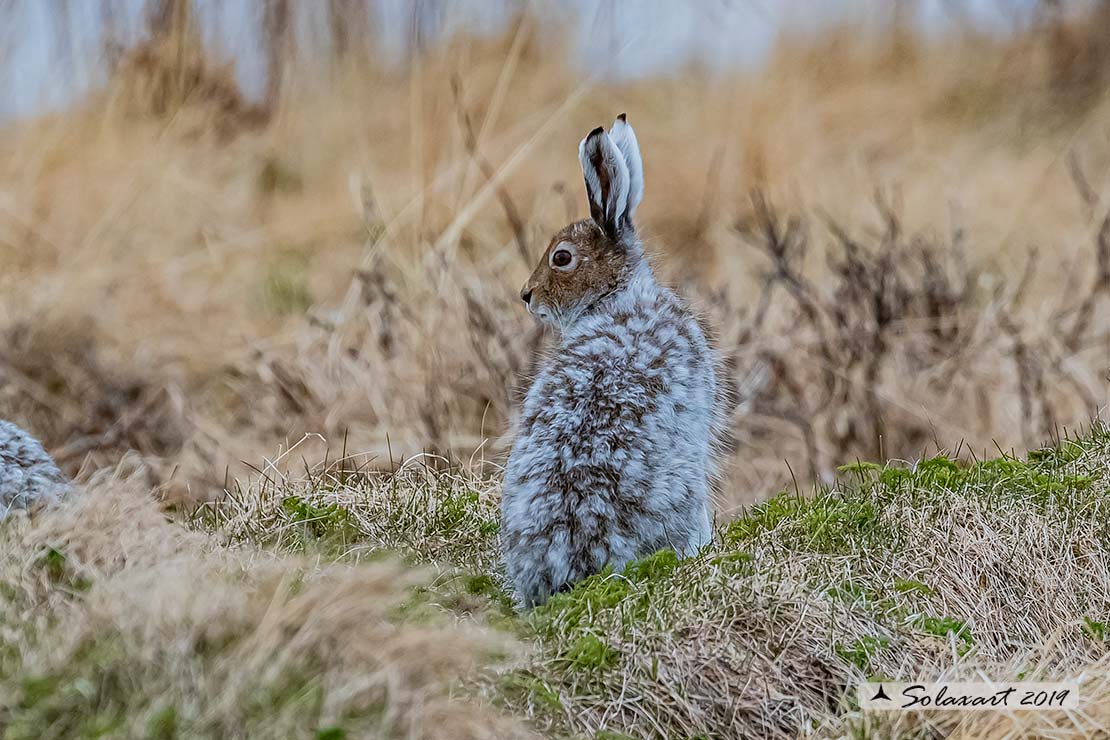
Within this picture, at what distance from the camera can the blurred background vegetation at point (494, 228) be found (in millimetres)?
8438

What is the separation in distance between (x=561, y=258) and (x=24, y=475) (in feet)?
7.53

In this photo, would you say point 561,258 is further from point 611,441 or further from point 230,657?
point 230,657

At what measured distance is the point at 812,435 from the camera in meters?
8.28

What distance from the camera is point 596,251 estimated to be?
5355mm

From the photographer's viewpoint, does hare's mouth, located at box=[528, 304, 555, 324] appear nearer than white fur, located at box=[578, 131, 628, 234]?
No

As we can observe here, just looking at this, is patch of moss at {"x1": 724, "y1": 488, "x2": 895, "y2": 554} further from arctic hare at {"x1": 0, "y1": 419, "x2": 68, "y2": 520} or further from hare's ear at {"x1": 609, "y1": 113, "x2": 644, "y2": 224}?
arctic hare at {"x1": 0, "y1": 419, "x2": 68, "y2": 520}

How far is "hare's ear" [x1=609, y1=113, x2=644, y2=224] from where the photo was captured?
5.35m

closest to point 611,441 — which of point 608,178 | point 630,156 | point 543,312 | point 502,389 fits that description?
point 543,312

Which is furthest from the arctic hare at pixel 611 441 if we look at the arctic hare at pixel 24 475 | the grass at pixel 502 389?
the arctic hare at pixel 24 475

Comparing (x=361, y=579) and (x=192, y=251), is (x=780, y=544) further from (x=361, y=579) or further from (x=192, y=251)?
(x=192, y=251)

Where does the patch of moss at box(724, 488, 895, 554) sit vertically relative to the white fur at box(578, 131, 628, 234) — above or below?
below

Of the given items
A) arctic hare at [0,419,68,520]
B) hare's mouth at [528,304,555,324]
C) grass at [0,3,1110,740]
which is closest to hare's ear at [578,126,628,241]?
hare's mouth at [528,304,555,324]

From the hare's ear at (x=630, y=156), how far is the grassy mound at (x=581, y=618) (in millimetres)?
1370

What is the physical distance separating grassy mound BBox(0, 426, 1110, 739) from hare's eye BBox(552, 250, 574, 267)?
1.18 metres
